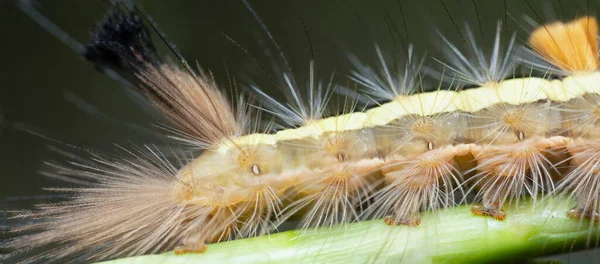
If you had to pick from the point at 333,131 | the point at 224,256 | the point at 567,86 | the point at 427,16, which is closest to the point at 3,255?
the point at 224,256

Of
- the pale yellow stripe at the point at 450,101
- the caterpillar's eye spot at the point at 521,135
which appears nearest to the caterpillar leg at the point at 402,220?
the pale yellow stripe at the point at 450,101

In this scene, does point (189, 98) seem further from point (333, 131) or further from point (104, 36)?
point (333, 131)

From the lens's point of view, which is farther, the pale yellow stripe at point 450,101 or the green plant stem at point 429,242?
the pale yellow stripe at point 450,101

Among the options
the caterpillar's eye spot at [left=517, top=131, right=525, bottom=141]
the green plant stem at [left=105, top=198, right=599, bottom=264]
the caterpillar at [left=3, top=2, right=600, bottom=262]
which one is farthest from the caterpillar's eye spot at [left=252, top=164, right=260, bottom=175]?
the caterpillar's eye spot at [left=517, top=131, right=525, bottom=141]

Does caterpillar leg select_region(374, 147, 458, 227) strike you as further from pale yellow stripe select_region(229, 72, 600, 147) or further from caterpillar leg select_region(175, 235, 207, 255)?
caterpillar leg select_region(175, 235, 207, 255)

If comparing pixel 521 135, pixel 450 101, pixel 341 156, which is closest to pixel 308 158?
pixel 341 156

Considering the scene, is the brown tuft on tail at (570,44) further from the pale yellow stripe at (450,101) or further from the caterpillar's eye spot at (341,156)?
the caterpillar's eye spot at (341,156)

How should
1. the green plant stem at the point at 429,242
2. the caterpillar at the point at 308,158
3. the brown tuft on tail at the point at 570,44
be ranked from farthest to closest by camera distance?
the brown tuft on tail at the point at 570,44
the caterpillar at the point at 308,158
the green plant stem at the point at 429,242
